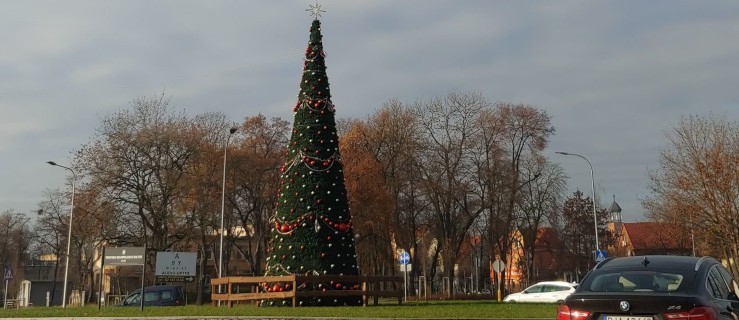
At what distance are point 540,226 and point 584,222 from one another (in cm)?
1619

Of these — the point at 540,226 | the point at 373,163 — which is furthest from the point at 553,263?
the point at 373,163

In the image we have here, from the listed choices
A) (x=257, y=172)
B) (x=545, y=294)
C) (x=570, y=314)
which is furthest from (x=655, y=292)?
(x=257, y=172)

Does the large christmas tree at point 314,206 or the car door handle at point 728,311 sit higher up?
the large christmas tree at point 314,206

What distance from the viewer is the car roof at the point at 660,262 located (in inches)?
305

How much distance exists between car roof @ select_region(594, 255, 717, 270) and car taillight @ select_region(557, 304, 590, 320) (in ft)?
3.72

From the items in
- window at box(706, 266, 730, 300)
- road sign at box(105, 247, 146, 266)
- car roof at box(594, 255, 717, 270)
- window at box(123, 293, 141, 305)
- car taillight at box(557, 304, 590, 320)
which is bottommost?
window at box(123, 293, 141, 305)

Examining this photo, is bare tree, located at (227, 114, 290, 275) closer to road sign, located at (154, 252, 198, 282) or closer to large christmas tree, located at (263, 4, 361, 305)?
road sign, located at (154, 252, 198, 282)

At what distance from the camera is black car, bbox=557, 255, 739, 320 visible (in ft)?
22.1

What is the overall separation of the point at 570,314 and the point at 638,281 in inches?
40.0

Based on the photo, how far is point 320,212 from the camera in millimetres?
24156

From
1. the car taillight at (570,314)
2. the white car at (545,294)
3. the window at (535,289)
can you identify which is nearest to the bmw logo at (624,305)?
the car taillight at (570,314)

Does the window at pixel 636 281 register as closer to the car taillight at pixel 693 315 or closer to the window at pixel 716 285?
the window at pixel 716 285

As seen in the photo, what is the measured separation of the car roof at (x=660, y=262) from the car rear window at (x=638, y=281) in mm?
196

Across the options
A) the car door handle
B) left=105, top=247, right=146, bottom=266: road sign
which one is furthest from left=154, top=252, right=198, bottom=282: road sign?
the car door handle
